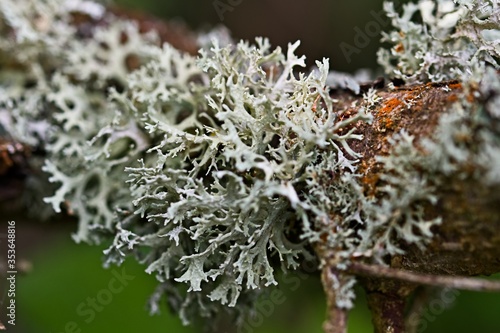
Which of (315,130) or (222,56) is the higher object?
(222,56)

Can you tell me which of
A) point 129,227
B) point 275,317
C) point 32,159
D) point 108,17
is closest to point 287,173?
point 129,227

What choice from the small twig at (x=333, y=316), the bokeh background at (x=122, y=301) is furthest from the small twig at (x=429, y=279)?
the bokeh background at (x=122, y=301)

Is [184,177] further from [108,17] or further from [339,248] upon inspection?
[108,17]

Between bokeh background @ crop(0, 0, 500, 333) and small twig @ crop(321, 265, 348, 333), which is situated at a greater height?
bokeh background @ crop(0, 0, 500, 333)

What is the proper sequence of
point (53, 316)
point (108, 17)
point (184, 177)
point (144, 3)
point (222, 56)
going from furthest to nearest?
point (144, 3) < point (53, 316) < point (108, 17) < point (222, 56) < point (184, 177)

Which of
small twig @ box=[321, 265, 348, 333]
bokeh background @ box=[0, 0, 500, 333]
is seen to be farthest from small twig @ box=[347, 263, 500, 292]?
bokeh background @ box=[0, 0, 500, 333]

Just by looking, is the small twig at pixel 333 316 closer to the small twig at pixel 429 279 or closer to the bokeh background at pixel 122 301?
the small twig at pixel 429 279

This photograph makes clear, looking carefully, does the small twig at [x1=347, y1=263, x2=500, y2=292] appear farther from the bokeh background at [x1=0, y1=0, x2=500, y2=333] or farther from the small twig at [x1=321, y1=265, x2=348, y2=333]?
the bokeh background at [x1=0, y1=0, x2=500, y2=333]

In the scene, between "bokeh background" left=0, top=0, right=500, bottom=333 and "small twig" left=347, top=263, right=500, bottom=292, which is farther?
"bokeh background" left=0, top=0, right=500, bottom=333
